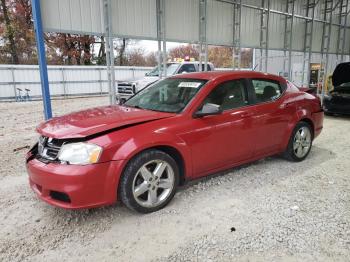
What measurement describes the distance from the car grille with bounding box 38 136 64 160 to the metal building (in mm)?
3045

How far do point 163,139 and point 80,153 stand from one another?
89 centimetres

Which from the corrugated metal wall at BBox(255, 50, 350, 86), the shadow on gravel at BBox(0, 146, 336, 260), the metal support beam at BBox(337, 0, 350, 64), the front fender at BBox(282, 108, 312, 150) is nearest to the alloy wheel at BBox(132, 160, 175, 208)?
the shadow on gravel at BBox(0, 146, 336, 260)

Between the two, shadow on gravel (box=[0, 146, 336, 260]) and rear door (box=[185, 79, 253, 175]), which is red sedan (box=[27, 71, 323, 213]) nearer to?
rear door (box=[185, 79, 253, 175])

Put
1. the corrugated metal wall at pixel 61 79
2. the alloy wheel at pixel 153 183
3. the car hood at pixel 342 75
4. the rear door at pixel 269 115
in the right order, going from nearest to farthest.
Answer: the alloy wheel at pixel 153 183
the rear door at pixel 269 115
the car hood at pixel 342 75
the corrugated metal wall at pixel 61 79

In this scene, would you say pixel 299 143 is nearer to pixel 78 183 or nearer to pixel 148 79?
pixel 78 183

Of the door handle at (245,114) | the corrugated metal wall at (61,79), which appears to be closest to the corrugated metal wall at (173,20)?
the door handle at (245,114)

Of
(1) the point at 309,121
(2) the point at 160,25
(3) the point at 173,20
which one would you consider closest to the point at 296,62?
(3) the point at 173,20

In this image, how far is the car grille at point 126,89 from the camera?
11.0 meters

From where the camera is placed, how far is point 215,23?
9164mm

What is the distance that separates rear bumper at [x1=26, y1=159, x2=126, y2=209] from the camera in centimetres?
283

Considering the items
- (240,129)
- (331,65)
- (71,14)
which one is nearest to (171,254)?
(240,129)

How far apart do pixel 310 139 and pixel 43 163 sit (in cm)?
430

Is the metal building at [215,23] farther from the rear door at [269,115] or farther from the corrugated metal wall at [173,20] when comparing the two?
the rear door at [269,115]

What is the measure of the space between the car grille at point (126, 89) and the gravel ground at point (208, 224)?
6.90 meters
